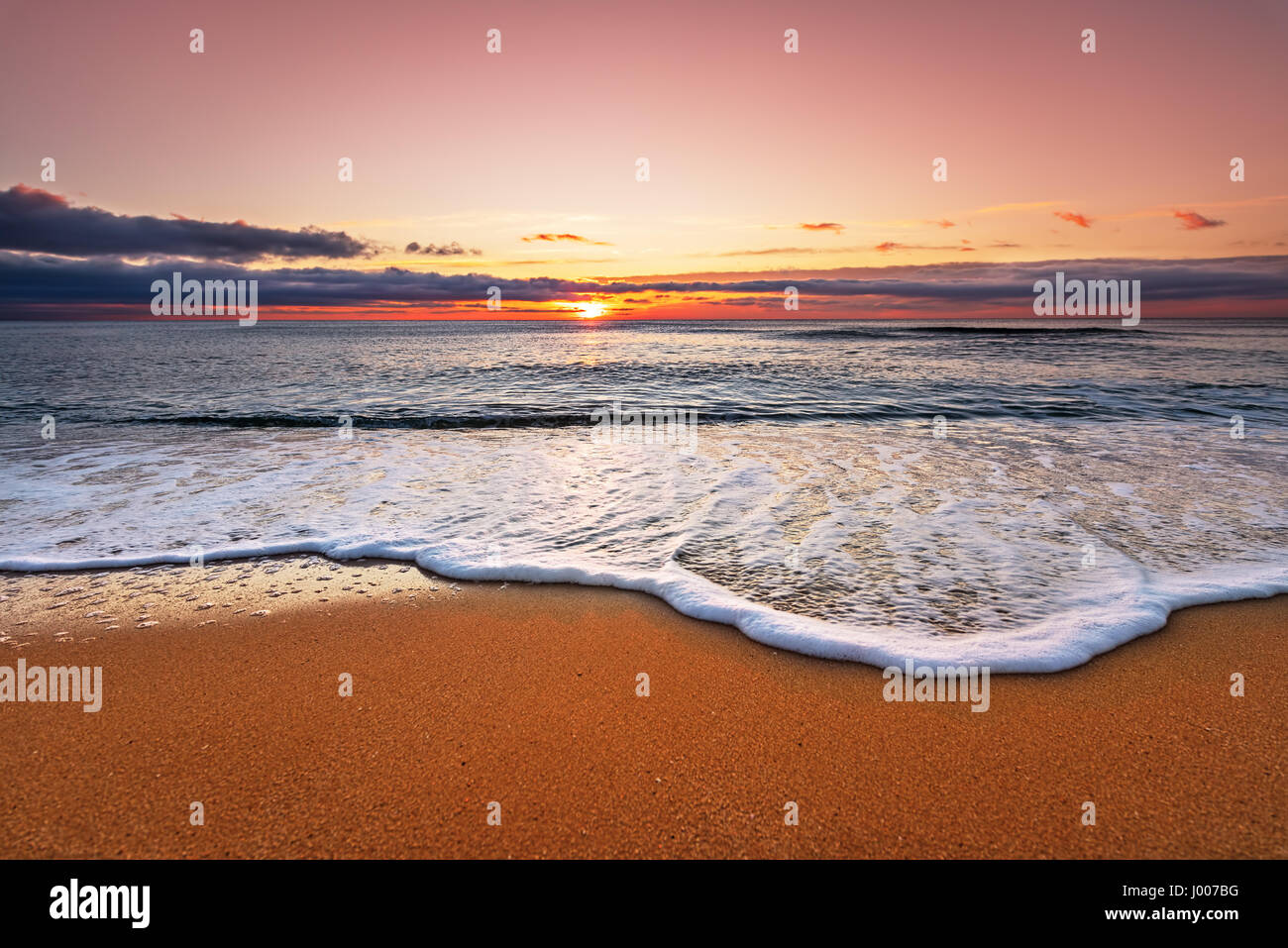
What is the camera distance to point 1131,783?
106 inches

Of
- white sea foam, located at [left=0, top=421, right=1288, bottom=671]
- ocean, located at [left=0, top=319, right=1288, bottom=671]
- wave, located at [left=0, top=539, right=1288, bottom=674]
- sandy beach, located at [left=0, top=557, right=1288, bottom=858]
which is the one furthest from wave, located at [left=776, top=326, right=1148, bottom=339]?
sandy beach, located at [left=0, top=557, right=1288, bottom=858]

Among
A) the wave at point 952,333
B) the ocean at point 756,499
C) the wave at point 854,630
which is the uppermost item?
the wave at point 952,333

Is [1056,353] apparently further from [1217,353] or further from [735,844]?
[735,844]

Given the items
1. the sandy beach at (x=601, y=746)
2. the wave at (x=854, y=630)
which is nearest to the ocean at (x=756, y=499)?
the wave at (x=854, y=630)

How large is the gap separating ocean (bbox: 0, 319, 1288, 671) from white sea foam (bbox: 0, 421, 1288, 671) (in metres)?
0.03

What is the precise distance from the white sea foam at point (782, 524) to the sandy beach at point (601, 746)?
1.55 feet

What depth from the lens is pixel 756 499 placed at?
7.13 metres

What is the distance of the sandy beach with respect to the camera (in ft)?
8.14

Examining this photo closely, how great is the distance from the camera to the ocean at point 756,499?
4.55 metres

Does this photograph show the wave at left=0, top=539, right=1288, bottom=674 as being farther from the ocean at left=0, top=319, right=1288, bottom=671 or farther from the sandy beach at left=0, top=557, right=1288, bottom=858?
the sandy beach at left=0, top=557, right=1288, bottom=858

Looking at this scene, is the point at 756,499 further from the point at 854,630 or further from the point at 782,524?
the point at 854,630

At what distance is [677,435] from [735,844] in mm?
9437

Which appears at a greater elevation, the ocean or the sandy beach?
the ocean

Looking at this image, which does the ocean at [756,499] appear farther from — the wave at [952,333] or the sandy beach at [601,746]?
the wave at [952,333]
